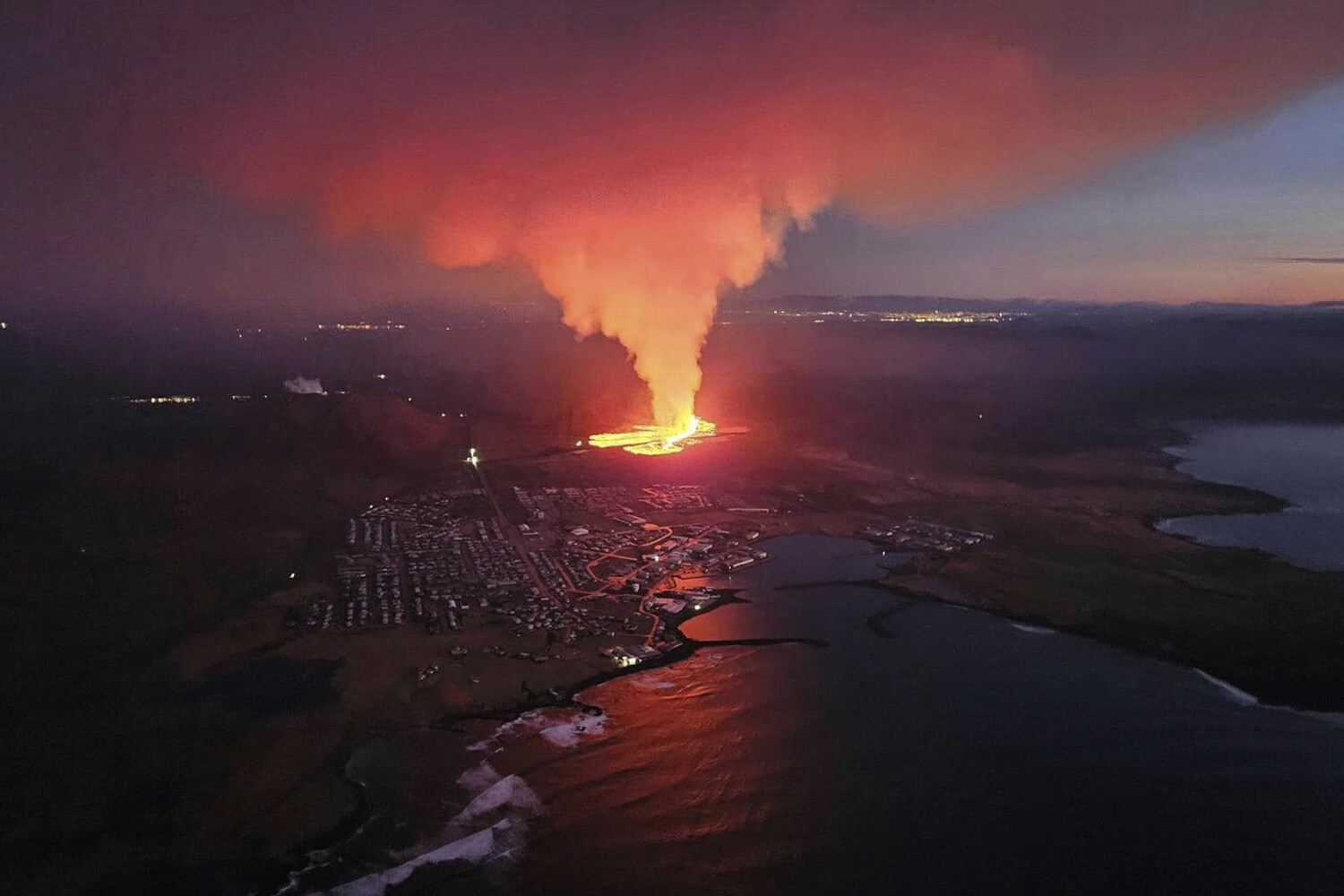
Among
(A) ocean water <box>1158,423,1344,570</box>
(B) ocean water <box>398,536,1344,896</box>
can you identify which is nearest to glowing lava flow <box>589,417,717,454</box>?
(B) ocean water <box>398,536,1344,896</box>

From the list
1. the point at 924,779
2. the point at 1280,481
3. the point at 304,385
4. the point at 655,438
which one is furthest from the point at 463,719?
the point at 304,385

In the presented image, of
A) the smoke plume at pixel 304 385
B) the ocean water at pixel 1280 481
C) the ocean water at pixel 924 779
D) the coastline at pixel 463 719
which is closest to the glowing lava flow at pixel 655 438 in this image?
the coastline at pixel 463 719

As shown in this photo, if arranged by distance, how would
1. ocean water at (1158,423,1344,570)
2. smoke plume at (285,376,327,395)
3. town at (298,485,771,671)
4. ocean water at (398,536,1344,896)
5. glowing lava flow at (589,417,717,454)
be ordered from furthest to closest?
smoke plume at (285,376,327,395)
glowing lava flow at (589,417,717,454)
ocean water at (1158,423,1344,570)
town at (298,485,771,671)
ocean water at (398,536,1344,896)

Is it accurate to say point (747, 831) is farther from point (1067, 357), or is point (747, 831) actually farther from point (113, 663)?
point (1067, 357)

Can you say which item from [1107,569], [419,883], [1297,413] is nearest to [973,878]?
→ [419,883]

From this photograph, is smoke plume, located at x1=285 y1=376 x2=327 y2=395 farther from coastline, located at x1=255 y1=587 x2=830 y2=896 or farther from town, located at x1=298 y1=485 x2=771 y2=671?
coastline, located at x1=255 y1=587 x2=830 y2=896

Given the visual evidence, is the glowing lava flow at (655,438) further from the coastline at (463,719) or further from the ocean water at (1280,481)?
the ocean water at (1280,481)
